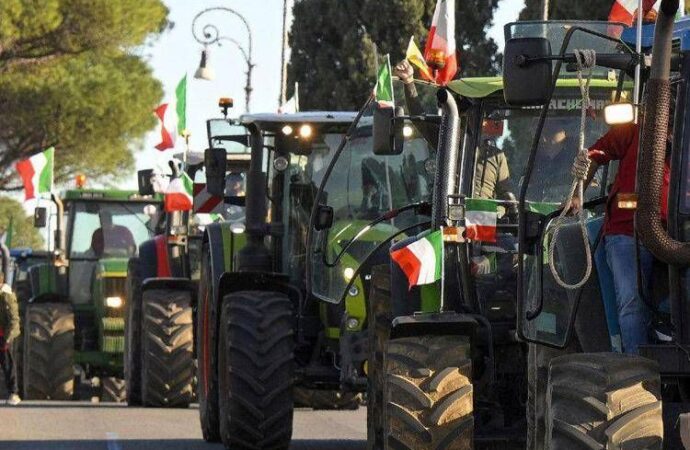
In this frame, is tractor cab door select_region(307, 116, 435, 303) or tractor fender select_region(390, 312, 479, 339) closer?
tractor fender select_region(390, 312, 479, 339)

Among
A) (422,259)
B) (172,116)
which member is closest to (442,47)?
(422,259)

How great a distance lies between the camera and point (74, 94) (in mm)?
48688

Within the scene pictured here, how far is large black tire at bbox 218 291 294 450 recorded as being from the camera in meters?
14.5

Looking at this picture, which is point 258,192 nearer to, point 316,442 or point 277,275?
point 277,275

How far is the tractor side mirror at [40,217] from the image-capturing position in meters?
25.6

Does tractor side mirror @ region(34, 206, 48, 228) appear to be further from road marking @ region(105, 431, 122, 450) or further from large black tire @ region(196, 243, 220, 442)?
large black tire @ region(196, 243, 220, 442)

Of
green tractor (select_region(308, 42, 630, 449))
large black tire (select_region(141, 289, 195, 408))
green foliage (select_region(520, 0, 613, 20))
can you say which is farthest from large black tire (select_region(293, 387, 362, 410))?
green foliage (select_region(520, 0, 613, 20))

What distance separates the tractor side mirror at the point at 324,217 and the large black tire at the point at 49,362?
1008cm

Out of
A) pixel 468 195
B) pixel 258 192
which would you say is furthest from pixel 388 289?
pixel 258 192

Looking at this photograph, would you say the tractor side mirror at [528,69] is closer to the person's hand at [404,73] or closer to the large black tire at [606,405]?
the large black tire at [606,405]

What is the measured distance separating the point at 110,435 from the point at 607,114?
1015 centimetres

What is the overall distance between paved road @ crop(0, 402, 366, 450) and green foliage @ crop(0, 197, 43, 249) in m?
47.4

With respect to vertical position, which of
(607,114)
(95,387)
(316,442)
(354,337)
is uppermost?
(607,114)

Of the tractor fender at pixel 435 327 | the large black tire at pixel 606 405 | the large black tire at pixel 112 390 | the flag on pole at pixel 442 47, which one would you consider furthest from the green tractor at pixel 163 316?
the large black tire at pixel 606 405
